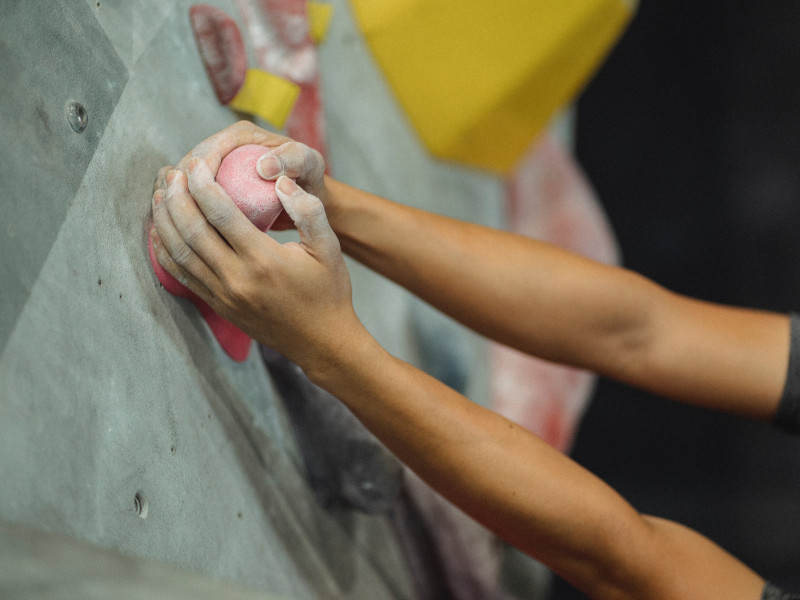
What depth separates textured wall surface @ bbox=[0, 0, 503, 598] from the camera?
0.47m

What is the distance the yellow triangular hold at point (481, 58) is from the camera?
1022mm

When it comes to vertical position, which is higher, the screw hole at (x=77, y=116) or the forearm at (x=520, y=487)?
the screw hole at (x=77, y=116)

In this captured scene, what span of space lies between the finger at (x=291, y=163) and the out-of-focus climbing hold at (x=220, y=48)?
0.18 m

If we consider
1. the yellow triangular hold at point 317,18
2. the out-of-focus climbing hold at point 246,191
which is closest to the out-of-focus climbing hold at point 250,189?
the out-of-focus climbing hold at point 246,191

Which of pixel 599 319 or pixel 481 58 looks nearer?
pixel 599 319

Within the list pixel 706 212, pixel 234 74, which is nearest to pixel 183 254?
pixel 234 74

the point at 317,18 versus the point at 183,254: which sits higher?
the point at 317,18

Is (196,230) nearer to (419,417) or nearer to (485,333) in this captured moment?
(419,417)

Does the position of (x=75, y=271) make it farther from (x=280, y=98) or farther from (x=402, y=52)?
(x=402, y=52)

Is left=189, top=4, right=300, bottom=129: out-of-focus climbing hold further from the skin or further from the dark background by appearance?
the dark background

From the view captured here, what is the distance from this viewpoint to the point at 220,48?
703 mm

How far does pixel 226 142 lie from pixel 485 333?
0.36 metres

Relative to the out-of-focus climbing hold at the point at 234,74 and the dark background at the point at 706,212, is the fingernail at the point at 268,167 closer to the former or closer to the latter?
the out-of-focus climbing hold at the point at 234,74

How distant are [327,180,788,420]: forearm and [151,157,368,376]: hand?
196 millimetres
